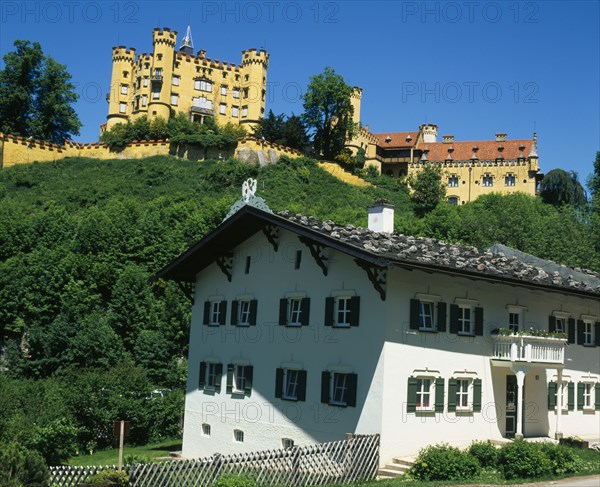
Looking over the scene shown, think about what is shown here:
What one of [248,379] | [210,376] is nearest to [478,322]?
[248,379]

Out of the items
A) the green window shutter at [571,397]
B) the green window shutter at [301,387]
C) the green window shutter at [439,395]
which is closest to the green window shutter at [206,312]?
the green window shutter at [301,387]

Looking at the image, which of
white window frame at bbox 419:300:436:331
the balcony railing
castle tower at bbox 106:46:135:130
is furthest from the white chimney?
castle tower at bbox 106:46:135:130

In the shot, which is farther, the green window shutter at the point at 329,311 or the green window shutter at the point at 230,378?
the green window shutter at the point at 230,378

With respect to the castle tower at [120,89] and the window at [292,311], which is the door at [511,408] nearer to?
the window at [292,311]

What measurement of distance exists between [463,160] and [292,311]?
260 ft

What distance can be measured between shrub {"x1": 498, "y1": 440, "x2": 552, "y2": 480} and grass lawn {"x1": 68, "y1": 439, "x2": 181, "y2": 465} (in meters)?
14.5

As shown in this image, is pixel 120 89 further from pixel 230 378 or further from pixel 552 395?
pixel 552 395

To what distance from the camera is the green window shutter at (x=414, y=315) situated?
22719 millimetres

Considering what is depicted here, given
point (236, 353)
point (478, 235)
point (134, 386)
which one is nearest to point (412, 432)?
point (236, 353)

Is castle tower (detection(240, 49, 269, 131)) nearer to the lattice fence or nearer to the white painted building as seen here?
the white painted building

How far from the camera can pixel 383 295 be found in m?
22.1

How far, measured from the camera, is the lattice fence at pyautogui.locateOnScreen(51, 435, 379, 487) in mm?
17594

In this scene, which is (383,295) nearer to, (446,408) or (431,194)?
(446,408)

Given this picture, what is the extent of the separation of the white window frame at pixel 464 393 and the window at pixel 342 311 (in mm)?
4111
